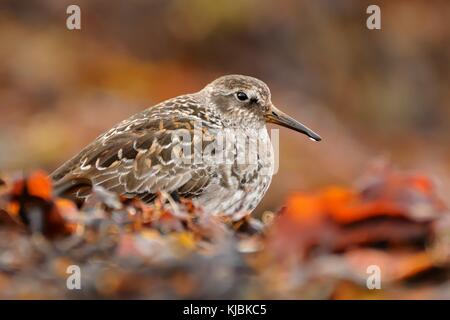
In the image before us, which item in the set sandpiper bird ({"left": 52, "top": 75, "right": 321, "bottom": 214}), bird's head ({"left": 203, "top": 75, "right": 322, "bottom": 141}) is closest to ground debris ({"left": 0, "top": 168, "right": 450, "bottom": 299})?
sandpiper bird ({"left": 52, "top": 75, "right": 321, "bottom": 214})

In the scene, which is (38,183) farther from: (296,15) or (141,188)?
(296,15)

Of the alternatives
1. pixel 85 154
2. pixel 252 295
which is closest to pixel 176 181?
pixel 85 154

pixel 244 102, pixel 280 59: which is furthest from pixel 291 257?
pixel 280 59

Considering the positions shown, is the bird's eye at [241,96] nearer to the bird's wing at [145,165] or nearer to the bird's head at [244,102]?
the bird's head at [244,102]

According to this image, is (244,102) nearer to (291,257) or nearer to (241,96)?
(241,96)

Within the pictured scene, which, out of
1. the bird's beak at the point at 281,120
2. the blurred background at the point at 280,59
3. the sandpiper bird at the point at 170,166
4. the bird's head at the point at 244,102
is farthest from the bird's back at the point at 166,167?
the blurred background at the point at 280,59

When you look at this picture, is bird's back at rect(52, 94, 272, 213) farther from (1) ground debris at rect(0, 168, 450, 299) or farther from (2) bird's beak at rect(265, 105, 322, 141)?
(1) ground debris at rect(0, 168, 450, 299)
